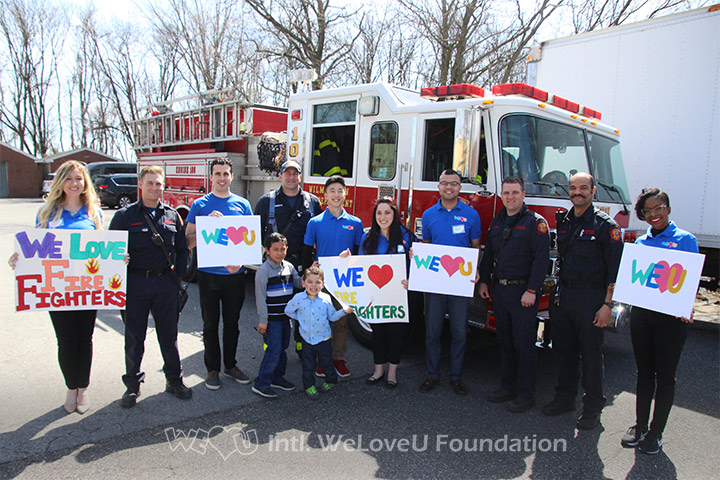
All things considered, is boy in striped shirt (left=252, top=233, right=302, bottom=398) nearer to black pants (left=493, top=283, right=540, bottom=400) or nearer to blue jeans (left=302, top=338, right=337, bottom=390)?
blue jeans (left=302, top=338, right=337, bottom=390)

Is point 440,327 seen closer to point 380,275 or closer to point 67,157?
point 380,275

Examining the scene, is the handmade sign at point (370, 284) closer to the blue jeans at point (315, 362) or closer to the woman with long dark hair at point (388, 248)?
the woman with long dark hair at point (388, 248)

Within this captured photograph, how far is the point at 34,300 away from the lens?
3.46 m

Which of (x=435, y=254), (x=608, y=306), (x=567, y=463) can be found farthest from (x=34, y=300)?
(x=608, y=306)

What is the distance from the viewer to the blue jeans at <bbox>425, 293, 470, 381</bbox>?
421 cm

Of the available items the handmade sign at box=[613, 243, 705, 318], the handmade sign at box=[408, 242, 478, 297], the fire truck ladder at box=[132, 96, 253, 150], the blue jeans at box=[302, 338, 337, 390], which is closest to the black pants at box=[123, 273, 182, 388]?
the blue jeans at box=[302, 338, 337, 390]

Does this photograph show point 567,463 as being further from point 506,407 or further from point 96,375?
point 96,375

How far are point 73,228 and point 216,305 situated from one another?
125cm

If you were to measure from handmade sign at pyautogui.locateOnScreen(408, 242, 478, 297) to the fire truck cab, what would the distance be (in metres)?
0.58

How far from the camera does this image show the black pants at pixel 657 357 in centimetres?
331

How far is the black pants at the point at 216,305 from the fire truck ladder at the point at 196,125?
3.46 meters

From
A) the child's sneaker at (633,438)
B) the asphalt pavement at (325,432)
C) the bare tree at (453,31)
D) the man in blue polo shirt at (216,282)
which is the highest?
the bare tree at (453,31)

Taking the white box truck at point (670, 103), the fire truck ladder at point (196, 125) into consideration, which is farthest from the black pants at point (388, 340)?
the white box truck at point (670, 103)

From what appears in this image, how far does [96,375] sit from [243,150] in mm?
3873
